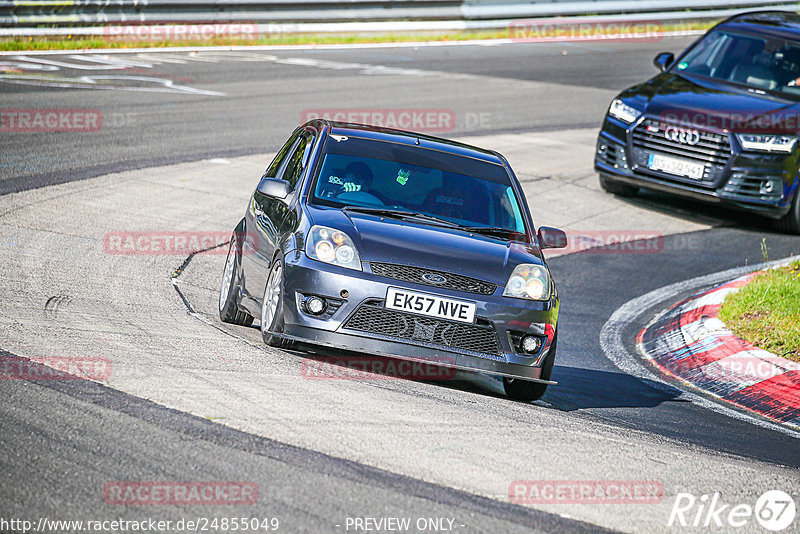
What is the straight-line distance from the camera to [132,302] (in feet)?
25.8

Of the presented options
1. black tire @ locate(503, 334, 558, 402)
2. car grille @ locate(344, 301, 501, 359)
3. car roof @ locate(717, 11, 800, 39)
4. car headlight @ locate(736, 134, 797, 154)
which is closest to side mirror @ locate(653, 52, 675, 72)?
car roof @ locate(717, 11, 800, 39)

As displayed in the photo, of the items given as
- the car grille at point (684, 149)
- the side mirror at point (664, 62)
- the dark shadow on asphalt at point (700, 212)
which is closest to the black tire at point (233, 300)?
the car grille at point (684, 149)

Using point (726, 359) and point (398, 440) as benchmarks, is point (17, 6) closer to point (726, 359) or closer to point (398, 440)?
point (726, 359)

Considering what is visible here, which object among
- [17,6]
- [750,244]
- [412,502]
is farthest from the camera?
[17,6]

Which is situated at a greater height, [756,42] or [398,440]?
[756,42]

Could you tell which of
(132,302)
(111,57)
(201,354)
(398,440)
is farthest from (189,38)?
(398,440)

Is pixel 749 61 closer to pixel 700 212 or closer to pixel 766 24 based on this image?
pixel 766 24

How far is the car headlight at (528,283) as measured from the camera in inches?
267

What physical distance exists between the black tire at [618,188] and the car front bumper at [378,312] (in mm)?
7826

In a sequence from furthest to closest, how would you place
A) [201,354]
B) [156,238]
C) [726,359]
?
[156,238] → [726,359] → [201,354]

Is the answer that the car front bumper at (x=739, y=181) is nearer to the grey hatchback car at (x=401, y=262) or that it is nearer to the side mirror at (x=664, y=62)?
the side mirror at (x=664, y=62)

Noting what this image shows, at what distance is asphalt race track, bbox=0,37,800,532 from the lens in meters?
4.54

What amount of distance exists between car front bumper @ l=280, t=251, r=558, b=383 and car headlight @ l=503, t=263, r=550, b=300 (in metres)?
0.07

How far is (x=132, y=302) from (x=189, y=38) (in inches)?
641
